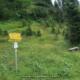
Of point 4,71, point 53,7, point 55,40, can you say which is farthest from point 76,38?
point 53,7

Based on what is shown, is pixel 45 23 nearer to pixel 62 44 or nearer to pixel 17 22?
pixel 17 22

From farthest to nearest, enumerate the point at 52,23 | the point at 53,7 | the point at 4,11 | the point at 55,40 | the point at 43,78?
the point at 53,7 < the point at 52,23 < the point at 55,40 < the point at 4,11 < the point at 43,78

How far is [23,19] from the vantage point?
2983cm

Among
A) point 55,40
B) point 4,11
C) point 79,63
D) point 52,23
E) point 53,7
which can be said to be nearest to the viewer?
point 79,63

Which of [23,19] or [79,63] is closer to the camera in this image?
[79,63]

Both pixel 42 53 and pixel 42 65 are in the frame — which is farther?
pixel 42 53

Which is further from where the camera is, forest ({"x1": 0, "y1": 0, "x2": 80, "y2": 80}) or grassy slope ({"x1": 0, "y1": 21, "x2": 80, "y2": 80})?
forest ({"x1": 0, "y1": 0, "x2": 80, "y2": 80})

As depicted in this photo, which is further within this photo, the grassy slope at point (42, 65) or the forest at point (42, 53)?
the forest at point (42, 53)

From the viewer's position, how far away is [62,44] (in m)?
18.2

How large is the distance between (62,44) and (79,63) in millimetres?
5540

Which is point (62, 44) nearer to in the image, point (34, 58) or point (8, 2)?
point (8, 2)

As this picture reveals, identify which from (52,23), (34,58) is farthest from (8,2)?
(52,23)

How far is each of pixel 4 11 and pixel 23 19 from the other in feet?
41.3

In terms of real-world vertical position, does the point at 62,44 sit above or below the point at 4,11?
below
